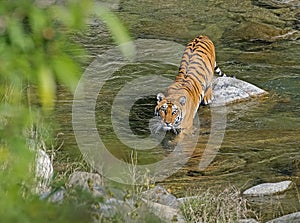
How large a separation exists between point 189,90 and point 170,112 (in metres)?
0.53

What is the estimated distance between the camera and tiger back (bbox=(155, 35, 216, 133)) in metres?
6.52

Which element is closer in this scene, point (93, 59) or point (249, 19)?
point (93, 59)

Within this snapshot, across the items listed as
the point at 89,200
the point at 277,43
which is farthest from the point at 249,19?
the point at 89,200

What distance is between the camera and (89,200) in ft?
5.39

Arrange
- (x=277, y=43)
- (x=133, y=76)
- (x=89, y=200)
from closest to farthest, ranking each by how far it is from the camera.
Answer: (x=89, y=200) → (x=133, y=76) → (x=277, y=43)

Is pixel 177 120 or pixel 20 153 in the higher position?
pixel 20 153

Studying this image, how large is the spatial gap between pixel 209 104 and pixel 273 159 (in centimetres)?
170

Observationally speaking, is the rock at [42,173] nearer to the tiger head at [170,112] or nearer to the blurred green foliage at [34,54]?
the blurred green foliage at [34,54]

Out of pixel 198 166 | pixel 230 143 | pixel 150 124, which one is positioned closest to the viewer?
pixel 198 166

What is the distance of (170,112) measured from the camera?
21.2 feet

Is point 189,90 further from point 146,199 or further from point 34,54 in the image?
point 34,54

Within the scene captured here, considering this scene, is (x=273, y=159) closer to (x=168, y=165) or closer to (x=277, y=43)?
(x=168, y=165)

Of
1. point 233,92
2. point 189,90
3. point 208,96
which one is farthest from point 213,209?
point 233,92

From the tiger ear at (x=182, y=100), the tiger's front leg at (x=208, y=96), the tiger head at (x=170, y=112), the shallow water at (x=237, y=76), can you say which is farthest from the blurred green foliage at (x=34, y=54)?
the tiger's front leg at (x=208, y=96)
